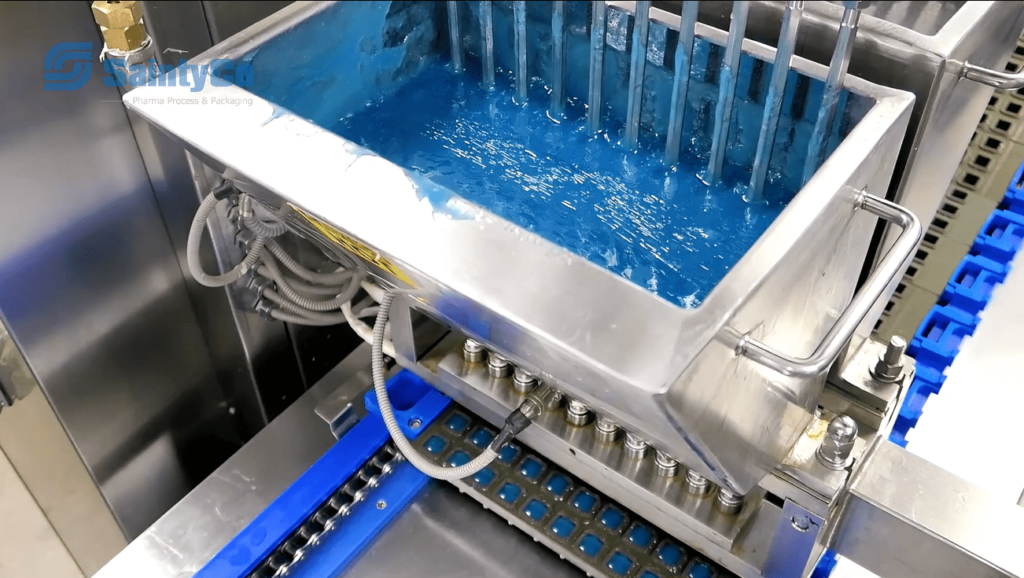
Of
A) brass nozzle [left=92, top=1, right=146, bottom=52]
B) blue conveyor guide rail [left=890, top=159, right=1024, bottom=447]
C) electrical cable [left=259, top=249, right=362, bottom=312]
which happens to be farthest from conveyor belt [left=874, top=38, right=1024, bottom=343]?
brass nozzle [left=92, top=1, right=146, bottom=52]

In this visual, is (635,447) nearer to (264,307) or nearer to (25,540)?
(264,307)

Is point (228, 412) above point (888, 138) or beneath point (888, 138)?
beneath

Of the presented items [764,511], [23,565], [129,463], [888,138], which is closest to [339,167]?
[888,138]

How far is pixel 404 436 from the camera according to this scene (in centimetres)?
107

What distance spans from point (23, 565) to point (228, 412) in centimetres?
40

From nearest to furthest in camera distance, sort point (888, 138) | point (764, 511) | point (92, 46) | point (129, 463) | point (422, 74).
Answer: point (888, 138) < point (764, 511) < point (92, 46) < point (422, 74) < point (129, 463)

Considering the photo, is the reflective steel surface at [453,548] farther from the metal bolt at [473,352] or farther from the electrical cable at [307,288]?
the electrical cable at [307,288]

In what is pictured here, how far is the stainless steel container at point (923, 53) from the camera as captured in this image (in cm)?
83

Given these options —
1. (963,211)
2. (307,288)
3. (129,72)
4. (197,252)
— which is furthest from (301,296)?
(963,211)

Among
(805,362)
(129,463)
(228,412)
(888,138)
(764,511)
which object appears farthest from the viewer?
(228,412)

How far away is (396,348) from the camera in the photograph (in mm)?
1146

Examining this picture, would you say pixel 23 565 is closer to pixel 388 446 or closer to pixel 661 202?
pixel 388 446

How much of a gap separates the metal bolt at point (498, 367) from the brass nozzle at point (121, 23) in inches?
22.5

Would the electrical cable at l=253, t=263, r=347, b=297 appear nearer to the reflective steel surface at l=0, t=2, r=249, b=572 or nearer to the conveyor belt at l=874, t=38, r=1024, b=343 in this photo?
the reflective steel surface at l=0, t=2, r=249, b=572
